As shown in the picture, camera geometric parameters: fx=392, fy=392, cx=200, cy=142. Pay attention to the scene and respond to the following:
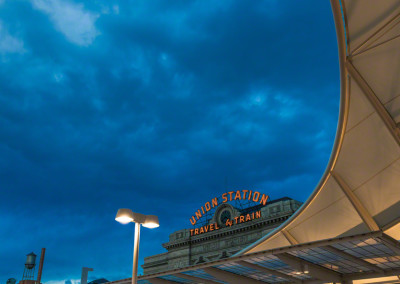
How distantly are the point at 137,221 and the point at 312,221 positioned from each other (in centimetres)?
1183

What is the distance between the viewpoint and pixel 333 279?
19172 millimetres

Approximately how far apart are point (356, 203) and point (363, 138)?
436 cm

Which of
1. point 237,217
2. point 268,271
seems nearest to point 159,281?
point 268,271

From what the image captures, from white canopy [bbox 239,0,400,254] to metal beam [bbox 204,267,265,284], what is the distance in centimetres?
468

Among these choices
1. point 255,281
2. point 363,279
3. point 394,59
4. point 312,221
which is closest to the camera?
point 394,59

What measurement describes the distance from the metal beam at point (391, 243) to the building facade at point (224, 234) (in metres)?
39.2

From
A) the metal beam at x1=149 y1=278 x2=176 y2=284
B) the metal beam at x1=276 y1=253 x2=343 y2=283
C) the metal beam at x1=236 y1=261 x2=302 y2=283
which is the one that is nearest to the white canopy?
the metal beam at x1=276 y1=253 x2=343 y2=283

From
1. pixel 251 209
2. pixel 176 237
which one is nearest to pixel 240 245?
pixel 251 209

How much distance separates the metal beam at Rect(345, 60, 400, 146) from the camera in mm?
13578

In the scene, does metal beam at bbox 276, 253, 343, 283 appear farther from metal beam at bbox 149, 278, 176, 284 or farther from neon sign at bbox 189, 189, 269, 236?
neon sign at bbox 189, 189, 269, 236

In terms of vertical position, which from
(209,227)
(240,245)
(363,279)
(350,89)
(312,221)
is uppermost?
(209,227)

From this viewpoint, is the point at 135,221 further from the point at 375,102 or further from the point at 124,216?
the point at 375,102

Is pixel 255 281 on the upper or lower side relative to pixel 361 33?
lower

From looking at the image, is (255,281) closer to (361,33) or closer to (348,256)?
(348,256)
